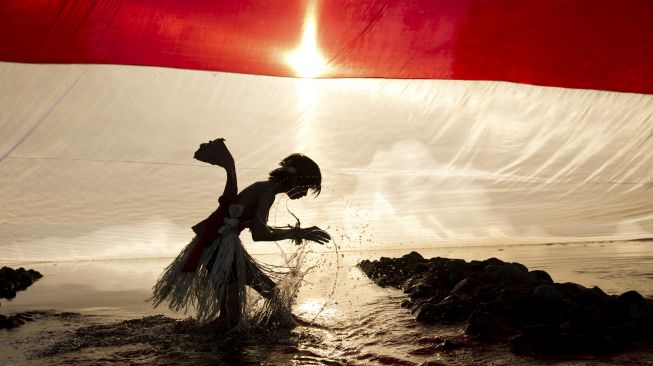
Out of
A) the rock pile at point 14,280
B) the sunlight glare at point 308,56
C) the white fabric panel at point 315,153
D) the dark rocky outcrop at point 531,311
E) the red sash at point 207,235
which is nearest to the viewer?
the dark rocky outcrop at point 531,311

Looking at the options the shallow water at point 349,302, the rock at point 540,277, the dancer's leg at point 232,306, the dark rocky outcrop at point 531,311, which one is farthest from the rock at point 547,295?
the dancer's leg at point 232,306

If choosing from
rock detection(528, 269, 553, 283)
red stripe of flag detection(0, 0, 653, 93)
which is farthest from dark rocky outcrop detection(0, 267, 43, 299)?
rock detection(528, 269, 553, 283)

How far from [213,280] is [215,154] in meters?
0.84

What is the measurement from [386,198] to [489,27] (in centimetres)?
212

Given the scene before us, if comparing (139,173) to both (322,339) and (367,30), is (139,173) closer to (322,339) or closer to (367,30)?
(367,30)

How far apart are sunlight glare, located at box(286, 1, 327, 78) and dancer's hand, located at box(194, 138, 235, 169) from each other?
309 centimetres

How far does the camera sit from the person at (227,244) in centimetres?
521

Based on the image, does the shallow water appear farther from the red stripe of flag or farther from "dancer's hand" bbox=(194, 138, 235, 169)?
the red stripe of flag

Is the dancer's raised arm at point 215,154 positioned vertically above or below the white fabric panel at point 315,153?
below

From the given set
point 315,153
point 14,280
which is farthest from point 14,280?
point 315,153

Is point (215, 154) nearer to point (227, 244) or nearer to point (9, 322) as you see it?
point (227, 244)

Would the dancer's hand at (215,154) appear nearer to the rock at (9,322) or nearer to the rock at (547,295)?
the rock at (9,322)

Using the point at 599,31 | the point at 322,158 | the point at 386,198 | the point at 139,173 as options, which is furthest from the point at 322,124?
the point at 599,31

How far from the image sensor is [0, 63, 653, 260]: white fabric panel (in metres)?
7.61
